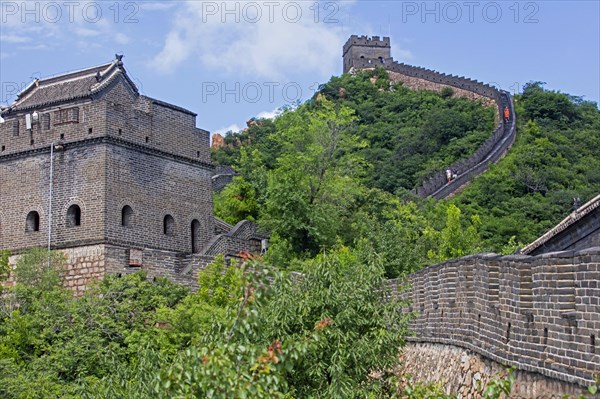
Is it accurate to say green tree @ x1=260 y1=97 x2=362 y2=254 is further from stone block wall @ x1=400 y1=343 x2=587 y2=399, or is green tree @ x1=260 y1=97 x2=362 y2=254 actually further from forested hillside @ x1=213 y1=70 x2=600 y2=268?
stone block wall @ x1=400 y1=343 x2=587 y2=399

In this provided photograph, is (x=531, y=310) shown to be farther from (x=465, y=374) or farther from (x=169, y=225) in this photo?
(x=169, y=225)

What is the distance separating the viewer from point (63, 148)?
25312 mm

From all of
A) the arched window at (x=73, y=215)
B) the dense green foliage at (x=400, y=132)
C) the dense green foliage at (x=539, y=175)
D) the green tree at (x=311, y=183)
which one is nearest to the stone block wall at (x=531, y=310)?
the arched window at (x=73, y=215)

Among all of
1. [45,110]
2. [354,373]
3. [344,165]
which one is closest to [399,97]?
[344,165]

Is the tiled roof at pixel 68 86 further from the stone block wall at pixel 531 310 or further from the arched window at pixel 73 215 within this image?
the stone block wall at pixel 531 310

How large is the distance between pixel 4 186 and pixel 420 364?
51.0ft

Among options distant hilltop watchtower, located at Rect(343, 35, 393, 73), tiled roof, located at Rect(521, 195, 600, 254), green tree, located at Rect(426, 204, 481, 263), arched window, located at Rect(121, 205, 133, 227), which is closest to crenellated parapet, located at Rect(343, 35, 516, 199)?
distant hilltop watchtower, located at Rect(343, 35, 393, 73)

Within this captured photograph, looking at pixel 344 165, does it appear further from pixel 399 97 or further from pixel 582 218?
pixel 399 97

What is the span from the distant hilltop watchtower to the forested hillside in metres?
10.1

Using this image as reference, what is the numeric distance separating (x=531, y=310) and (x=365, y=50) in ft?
303

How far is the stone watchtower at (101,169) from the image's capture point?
24703 mm

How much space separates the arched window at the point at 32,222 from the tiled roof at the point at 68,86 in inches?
117

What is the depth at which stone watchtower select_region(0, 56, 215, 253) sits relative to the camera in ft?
81.0

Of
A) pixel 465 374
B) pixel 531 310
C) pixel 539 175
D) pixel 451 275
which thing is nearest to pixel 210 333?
pixel 531 310
